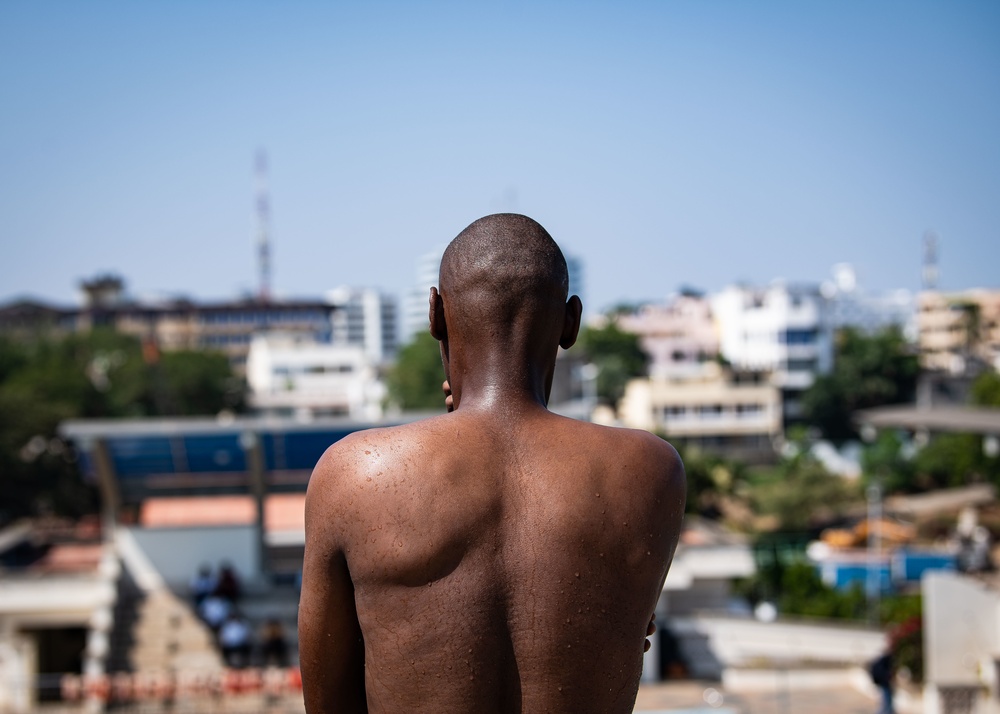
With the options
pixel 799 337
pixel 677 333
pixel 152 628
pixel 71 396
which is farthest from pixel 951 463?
pixel 152 628

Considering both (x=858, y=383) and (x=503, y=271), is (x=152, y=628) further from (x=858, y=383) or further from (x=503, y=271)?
(x=858, y=383)

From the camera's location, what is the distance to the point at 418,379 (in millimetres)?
78500

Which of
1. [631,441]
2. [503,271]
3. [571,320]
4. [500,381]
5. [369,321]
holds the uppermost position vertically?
[503,271]

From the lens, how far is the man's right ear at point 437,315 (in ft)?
8.48

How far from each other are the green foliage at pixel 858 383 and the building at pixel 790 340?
148cm

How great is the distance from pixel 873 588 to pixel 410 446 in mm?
29799

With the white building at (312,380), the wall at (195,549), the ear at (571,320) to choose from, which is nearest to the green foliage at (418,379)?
the white building at (312,380)

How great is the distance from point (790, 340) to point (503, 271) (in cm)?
8200

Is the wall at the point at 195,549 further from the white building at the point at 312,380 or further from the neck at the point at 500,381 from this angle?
the white building at the point at 312,380

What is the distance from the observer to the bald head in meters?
2.50

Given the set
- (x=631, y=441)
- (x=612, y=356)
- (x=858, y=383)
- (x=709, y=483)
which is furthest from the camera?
(x=612, y=356)

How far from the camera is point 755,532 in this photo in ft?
172

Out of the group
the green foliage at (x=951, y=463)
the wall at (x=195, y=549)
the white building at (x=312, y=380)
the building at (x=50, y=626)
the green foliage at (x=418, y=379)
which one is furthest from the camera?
the white building at (x=312, y=380)

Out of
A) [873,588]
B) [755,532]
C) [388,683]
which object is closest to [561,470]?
[388,683]
